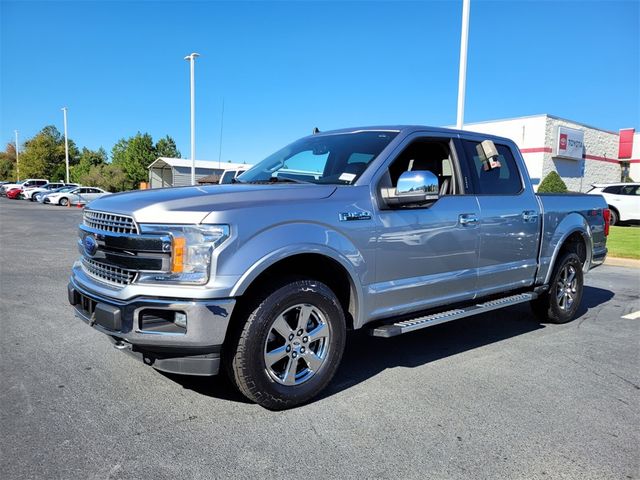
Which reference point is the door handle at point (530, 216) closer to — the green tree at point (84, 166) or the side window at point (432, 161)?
the side window at point (432, 161)

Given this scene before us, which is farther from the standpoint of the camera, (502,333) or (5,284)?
(5,284)

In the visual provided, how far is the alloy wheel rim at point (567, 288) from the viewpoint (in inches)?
234

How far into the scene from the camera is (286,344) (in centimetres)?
341

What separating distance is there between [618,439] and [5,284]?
7575 mm

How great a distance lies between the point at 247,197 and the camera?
10.8 ft

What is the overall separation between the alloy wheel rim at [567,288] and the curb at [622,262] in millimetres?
5766

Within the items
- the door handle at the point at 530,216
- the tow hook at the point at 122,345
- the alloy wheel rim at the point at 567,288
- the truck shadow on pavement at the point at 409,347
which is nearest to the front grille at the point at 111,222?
the tow hook at the point at 122,345

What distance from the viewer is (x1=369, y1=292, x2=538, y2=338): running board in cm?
380

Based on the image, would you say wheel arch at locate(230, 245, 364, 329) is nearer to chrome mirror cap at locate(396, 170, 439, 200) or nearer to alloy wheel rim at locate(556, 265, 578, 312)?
chrome mirror cap at locate(396, 170, 439, 200)

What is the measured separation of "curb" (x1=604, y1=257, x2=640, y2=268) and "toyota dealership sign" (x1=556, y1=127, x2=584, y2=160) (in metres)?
17.9

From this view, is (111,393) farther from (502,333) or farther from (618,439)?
(502,333)

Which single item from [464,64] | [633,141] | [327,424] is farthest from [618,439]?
[633,141]

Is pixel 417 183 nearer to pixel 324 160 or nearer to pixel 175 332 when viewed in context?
pixel 324 160

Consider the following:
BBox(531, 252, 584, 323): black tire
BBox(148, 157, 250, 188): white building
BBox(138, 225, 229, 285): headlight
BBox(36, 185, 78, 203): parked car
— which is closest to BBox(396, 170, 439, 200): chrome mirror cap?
BBox(138, 225, 229, 285): headlight
